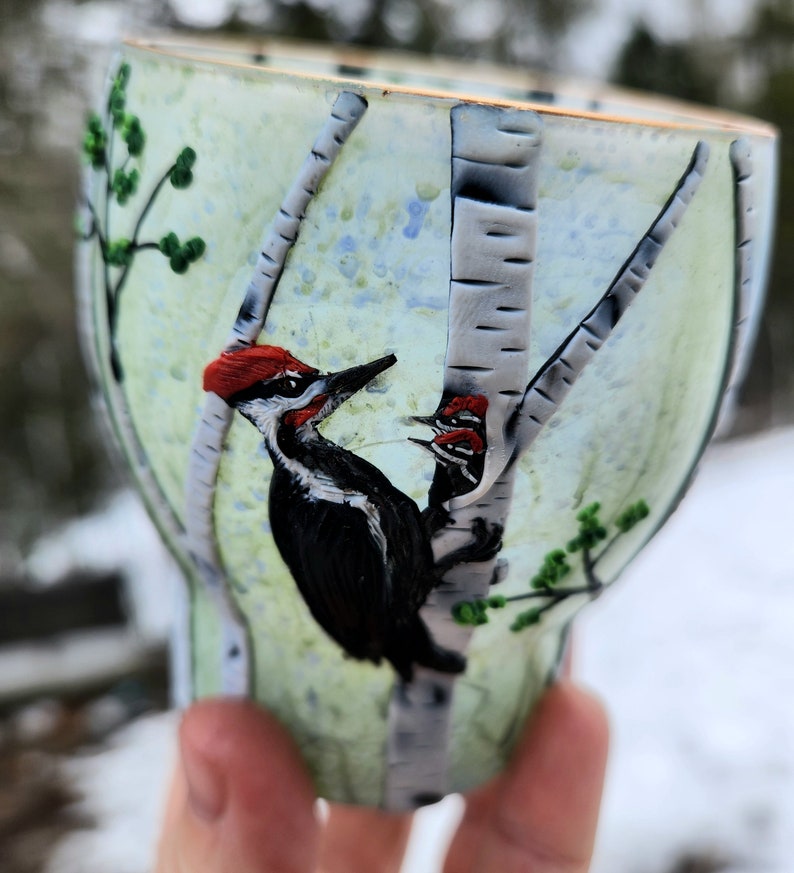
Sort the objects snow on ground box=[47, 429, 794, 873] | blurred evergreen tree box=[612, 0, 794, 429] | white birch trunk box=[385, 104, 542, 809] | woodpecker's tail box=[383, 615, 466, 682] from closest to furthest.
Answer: white birch trunk box=[385, 104, 542, 809] → woodpecker's tail box=[383, 615, 466, 682] → snow on ground box=[47, 429, 794, 873] → blurred evergreen tree box=[612, 0, 794, 429]

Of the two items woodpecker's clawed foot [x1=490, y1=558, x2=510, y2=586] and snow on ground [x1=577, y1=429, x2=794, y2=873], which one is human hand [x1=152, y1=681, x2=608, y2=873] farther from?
snow on ground [x1=577, y1=429, x2=794, y2=873]

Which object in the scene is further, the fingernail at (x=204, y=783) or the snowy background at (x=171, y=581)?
the snowy background at (x=171, y=581)

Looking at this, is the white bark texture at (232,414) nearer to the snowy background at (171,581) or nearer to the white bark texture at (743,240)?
the white bark texture at (743,240)

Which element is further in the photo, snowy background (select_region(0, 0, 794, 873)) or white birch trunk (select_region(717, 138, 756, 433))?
snowy background (select_region(0, 0, 794, 873))

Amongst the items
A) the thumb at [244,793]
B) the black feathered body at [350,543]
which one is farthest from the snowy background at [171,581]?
the black feathered body at [350,543]

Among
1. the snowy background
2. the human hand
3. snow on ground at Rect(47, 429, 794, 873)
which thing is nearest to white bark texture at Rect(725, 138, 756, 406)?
the human hand

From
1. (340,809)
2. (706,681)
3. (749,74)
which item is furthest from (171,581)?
(749,74)

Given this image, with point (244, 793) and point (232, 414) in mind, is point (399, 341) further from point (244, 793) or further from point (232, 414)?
point (244, 793)
